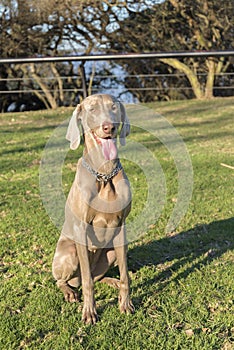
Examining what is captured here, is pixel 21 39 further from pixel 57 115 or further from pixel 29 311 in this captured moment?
pixel 29 311

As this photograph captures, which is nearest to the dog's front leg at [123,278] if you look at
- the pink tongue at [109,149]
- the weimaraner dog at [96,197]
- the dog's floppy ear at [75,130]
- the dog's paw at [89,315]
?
the weimaraner dog at [96,197]

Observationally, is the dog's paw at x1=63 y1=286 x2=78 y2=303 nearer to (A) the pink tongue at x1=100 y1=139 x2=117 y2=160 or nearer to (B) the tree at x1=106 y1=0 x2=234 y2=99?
(A) the pink tongue at x1=100 y1=139 x2=117 y2=160

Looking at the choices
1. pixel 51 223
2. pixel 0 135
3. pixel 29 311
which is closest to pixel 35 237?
pixel 51 223

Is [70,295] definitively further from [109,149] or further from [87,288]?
[109,149]

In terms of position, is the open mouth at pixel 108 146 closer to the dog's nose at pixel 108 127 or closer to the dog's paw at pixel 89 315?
the dog's nose at pixel 108 127

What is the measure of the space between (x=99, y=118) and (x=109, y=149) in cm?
20

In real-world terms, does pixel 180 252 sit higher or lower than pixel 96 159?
lower

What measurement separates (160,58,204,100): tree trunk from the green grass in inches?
360

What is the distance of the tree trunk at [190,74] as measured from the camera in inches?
609

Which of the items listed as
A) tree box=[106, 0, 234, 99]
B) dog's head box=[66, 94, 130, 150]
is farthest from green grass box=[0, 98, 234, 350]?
tree box=[106, 0, 234, 99]

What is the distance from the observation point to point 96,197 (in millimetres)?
2850

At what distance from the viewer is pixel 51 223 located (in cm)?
481

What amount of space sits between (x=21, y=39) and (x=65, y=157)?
8466 millimetres

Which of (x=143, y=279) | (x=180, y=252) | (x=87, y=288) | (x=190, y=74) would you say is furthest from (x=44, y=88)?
(x=87, y=288)
